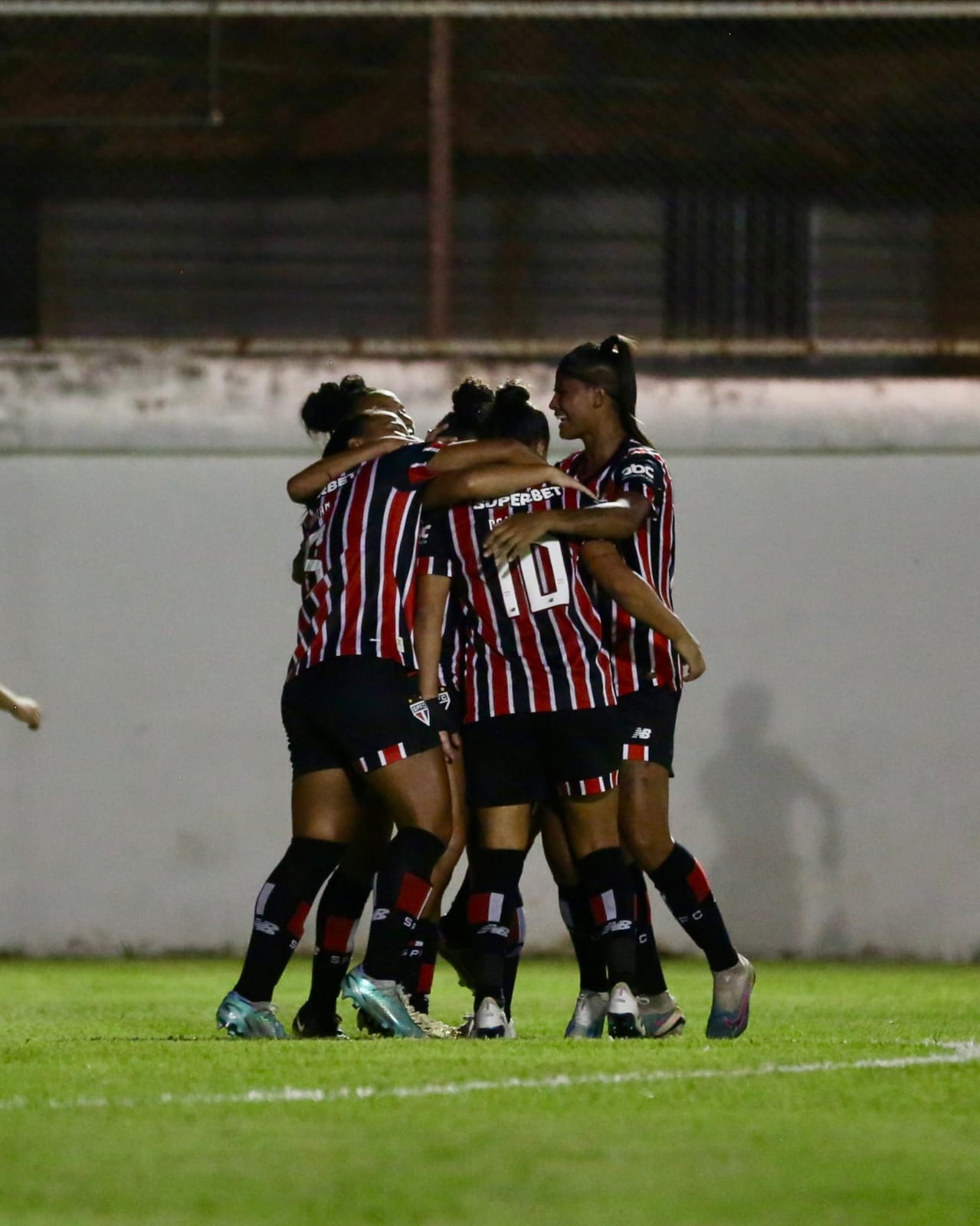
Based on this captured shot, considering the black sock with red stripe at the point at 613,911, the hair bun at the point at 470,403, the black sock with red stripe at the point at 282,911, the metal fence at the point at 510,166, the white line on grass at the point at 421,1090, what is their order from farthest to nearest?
the metal fence at the point at 510,166 → the hair bun at the point at 470,403 → the black sock with red stripe at the point at 613,911 → the black sock with red stripe at the point at 282,911 → the white line on grass at the point at 421,1090

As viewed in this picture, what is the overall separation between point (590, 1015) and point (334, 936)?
694mm

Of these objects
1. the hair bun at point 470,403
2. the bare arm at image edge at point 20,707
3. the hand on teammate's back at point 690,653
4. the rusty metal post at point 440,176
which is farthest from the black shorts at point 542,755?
the rusty metal post at point 440,176

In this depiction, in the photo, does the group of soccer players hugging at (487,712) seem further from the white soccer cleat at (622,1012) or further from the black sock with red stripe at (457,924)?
the black sock with red stripe at (457,924)

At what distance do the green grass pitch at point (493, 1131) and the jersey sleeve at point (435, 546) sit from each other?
3.98 feet

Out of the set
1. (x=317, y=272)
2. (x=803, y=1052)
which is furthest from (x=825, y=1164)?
(x=317, y=272)

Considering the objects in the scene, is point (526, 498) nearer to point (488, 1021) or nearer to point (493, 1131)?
point (488, 1021)

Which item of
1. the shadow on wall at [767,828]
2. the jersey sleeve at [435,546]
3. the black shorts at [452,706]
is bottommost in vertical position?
the shadow on wall at [767,828]

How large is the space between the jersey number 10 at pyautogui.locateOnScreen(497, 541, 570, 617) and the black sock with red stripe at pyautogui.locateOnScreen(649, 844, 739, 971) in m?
0.75

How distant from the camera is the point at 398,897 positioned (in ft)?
17.4

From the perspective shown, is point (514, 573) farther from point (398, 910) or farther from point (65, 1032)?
point (65, 1032)

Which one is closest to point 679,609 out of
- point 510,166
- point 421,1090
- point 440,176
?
point 440,176

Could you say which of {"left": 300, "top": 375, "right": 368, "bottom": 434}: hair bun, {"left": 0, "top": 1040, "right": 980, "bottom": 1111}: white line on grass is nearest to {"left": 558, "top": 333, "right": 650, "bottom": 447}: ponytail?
{"left": 300, "top": 375, "right": 368, "bottom": 434}: hair bun

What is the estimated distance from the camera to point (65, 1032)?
19.6 ft

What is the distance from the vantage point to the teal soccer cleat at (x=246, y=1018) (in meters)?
5.34
